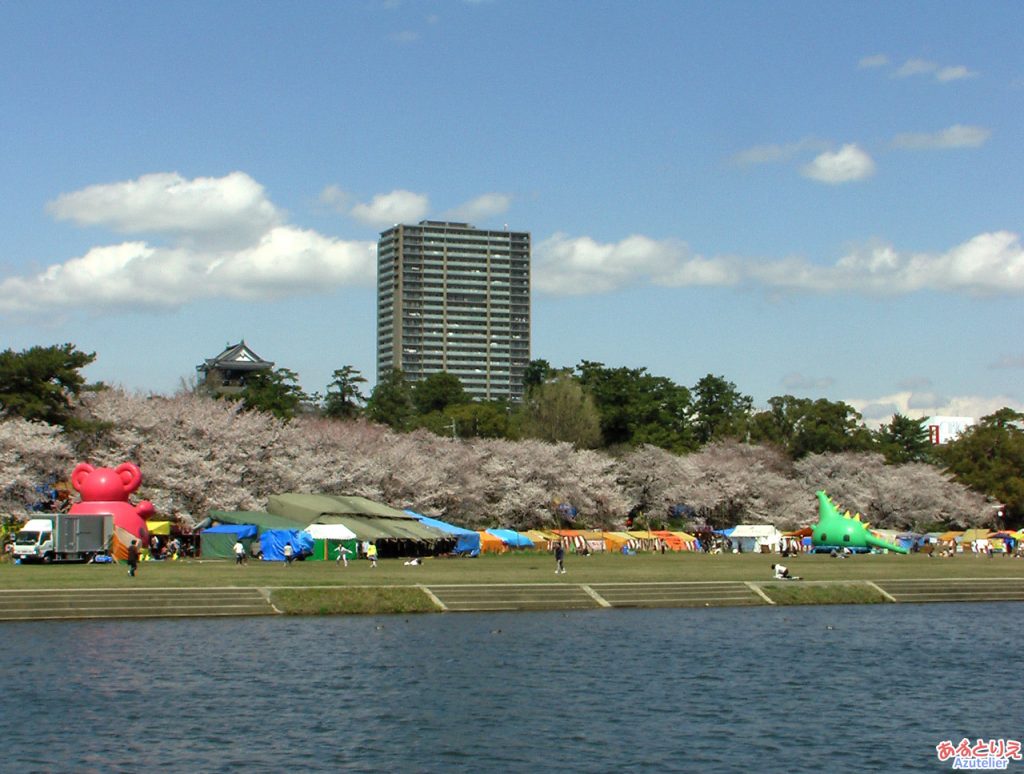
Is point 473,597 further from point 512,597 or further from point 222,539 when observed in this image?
point 222,539

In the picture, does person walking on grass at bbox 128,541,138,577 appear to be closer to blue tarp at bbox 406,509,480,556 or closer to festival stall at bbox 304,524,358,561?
festival stall at bbox 304,524,358,561

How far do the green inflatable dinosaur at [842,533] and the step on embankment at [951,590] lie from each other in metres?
43.5

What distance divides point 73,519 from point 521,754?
5269cm

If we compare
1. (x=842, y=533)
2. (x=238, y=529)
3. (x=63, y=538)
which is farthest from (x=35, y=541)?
(x=842, y=533)

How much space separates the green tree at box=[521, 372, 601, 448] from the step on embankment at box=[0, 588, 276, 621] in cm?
8594

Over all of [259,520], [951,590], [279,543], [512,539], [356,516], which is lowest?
[951,590]

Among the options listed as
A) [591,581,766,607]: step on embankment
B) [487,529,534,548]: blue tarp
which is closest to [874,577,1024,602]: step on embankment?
[591,581,766,607]: step on embankment

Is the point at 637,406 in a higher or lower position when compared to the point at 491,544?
higher

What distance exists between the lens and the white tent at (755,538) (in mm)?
116125

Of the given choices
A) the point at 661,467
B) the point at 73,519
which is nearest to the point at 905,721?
the point at 73,519

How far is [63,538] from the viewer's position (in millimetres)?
71688

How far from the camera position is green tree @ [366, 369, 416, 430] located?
6352 inches

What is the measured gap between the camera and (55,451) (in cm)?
8588

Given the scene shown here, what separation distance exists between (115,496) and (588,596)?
34646 millimetres
